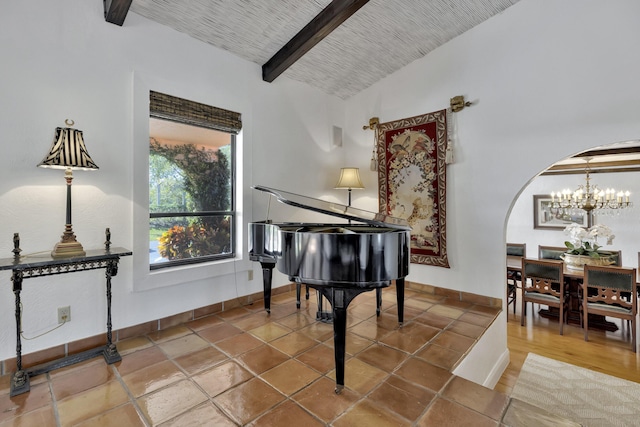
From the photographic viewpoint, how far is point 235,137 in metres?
3.24

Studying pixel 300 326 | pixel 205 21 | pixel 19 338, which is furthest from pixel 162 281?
pixel 205 21

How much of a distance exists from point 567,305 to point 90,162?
585 centimetres

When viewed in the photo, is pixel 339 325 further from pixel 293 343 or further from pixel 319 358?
pixel 293 343

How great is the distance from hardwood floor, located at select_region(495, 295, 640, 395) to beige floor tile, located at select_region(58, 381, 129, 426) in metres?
3.13

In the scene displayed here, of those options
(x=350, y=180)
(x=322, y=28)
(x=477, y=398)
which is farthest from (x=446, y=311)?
(x=322, y=28)

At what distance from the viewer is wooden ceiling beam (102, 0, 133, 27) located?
2.18m

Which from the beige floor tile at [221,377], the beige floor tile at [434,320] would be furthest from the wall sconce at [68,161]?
the beige floor tile at [434,320]

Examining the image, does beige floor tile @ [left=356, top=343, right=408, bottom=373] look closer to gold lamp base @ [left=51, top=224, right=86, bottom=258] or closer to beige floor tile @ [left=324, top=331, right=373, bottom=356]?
beige floor tile @ [left=324, top=331, right=373, bottom=356]

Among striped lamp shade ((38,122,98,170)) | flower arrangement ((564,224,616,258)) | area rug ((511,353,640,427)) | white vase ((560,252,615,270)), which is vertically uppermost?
striped lamp shade ((38,122,98,170))

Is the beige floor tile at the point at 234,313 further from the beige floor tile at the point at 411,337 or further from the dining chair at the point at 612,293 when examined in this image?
the dining chair at the point at 612,293

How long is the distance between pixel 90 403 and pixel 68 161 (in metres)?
1.52

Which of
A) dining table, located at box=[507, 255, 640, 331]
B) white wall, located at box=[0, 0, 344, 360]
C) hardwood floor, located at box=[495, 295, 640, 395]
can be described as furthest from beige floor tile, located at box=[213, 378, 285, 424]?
dining table, located at box=[507, 255, 640, 331]

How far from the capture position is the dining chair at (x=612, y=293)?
331 centimetres

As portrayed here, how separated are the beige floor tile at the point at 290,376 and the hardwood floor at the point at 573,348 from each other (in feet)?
6.67
